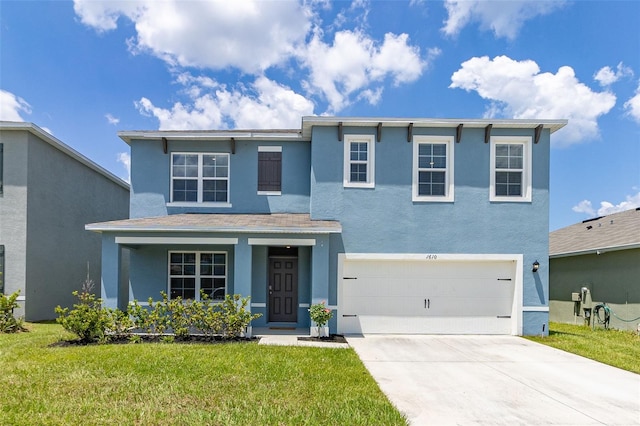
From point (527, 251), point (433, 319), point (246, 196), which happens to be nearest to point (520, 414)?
point (433, 319)

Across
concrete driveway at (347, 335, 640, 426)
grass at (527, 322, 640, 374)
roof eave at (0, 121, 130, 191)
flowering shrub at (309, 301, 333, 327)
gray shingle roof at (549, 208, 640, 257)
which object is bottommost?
grass at (527, 322, 640, 374)

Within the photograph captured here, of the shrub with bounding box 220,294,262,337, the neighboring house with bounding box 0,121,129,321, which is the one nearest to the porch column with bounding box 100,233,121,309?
the shrub with bounding box 220,294,262,337

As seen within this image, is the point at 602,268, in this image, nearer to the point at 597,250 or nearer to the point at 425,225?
the point at 597,250

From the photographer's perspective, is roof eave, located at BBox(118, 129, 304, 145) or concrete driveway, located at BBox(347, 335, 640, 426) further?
roof eave, located at BBox(118, 129, 304, 145)

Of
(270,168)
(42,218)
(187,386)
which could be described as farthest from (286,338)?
(42,218)

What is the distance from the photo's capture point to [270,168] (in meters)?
11.8

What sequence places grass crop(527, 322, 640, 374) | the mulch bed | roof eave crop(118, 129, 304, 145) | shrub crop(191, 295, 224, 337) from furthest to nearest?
roof eave crop(118, 129, 304, 145)
shrub crop(191, 295, 224, 337)
the mulch bed
grass crop(527, 322, 640, 374)

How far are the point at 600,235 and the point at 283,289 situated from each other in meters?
12.4

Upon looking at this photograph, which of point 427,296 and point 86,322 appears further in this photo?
point 427,296

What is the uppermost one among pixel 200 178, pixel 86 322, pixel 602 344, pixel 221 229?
pixel 200 178

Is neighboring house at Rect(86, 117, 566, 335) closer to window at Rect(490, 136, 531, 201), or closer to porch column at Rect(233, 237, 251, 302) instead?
window at Rect(490, 136, 531, 201)

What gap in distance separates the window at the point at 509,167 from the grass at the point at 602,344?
396 centimetres

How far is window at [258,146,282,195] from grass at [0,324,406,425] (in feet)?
Answer: 17.0

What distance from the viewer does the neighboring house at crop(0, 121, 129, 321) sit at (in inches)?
467
